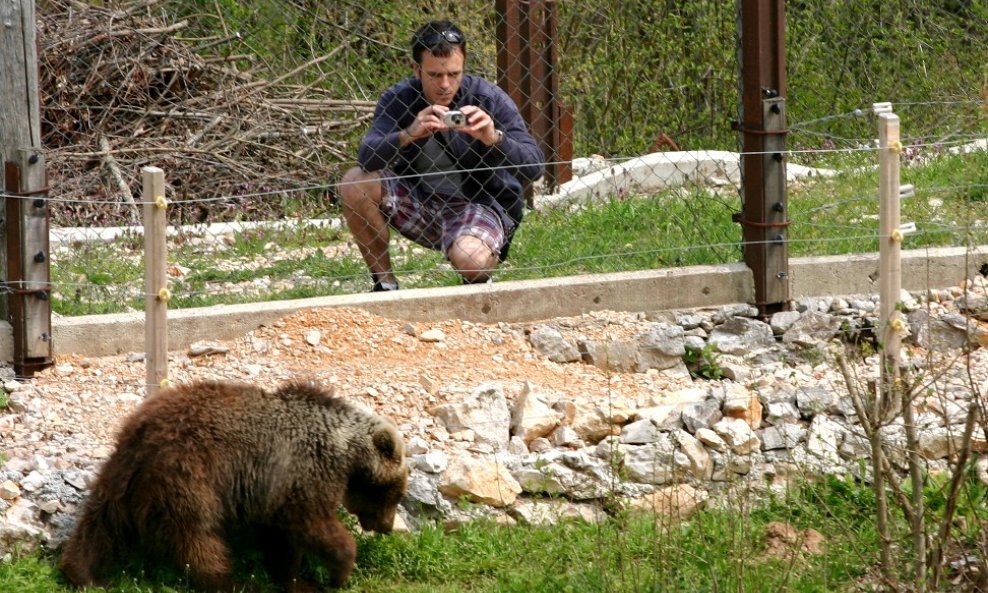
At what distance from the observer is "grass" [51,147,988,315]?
7867mm

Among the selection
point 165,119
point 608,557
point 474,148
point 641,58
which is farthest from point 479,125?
point 641,58

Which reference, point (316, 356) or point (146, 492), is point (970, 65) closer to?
point (316, 356)

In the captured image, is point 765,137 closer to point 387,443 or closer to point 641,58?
point 387,443

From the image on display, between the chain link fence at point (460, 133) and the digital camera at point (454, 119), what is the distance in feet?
1.08

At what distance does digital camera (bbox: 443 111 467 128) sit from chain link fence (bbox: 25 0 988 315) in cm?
33

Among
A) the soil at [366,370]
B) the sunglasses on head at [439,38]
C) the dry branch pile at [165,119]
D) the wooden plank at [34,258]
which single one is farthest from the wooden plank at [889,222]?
the dry branch pile at [165,119]

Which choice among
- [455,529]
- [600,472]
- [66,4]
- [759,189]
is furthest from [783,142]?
[66,4]

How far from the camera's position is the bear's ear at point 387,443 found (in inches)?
215

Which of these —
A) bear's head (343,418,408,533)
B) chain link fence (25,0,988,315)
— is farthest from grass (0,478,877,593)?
chain link fence (25,0,988,315)

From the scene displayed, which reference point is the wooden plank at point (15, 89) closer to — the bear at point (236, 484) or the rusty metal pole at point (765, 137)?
the bear at point (236, 484)

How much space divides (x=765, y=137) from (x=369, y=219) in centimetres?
212

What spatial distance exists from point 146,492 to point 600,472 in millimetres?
1808

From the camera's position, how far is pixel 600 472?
5.84m

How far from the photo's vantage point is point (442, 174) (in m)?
7.78
